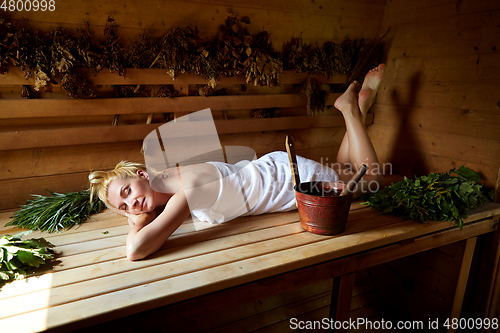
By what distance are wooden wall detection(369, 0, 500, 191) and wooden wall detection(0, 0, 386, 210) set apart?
0.74 metres

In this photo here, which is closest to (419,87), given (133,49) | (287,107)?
(287,107)

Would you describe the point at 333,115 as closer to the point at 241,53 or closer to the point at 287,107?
the point at 287,107

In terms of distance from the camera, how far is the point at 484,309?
2154mm

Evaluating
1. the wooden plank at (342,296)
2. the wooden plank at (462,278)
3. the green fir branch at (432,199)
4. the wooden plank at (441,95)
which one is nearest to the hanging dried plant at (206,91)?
the green fir branch at (432,199)

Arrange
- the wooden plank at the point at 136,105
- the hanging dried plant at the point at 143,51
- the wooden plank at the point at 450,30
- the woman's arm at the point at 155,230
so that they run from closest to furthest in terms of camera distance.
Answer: the woman's arm at the point at 155,230
the wooden plank at the point at 136,105
the hanging dried plant at the point at 143,51
the wooden plank at the point at 450,30

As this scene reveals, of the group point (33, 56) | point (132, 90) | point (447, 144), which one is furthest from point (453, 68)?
point (33, 56)

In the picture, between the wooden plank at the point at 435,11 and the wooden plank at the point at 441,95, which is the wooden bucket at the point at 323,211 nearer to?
the wooden plank at the point at 441,95

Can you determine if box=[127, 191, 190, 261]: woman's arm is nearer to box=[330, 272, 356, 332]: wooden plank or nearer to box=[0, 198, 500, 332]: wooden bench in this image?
box=[0, 198, 500, 332]: wooden bench

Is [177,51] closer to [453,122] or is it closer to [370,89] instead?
[370,89]

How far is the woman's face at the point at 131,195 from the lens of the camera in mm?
1583

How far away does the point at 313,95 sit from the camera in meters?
2.47

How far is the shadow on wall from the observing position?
8.11 ft

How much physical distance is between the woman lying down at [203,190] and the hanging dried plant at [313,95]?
0.42 m

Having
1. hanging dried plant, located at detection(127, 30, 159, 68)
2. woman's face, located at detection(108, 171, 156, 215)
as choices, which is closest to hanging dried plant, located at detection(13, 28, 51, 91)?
hanging dried plant, located at detection(127, 30, 159, 68)
